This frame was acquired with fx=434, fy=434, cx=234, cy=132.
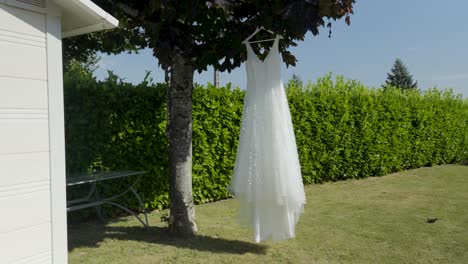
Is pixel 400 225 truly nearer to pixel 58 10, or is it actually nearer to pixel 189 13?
pixel 189 13

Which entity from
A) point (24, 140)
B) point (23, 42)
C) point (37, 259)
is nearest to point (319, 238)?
point (37, 259)

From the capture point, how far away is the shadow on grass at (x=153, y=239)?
4621mm

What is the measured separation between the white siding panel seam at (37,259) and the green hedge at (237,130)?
3.18 metres

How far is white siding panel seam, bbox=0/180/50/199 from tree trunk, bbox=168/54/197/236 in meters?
2.28

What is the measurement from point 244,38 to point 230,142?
3106 mm

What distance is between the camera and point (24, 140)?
2615 millimetres

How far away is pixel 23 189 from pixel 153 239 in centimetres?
251

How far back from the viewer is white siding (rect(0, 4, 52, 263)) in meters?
2.52

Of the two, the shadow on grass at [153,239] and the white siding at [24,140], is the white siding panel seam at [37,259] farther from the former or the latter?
the shadow on grass at [153,239]

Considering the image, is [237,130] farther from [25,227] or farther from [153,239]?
[25,227]

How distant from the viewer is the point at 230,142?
758 centimetres

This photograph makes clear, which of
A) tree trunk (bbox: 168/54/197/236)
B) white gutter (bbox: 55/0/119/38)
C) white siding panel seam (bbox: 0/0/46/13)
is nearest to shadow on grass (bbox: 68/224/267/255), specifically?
tree trunk (bbox: 168/54/197/236)

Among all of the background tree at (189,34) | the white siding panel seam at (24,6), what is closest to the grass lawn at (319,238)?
the background tree at (189,34)

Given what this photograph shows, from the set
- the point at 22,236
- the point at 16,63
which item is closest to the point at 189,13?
the point at 16,63
